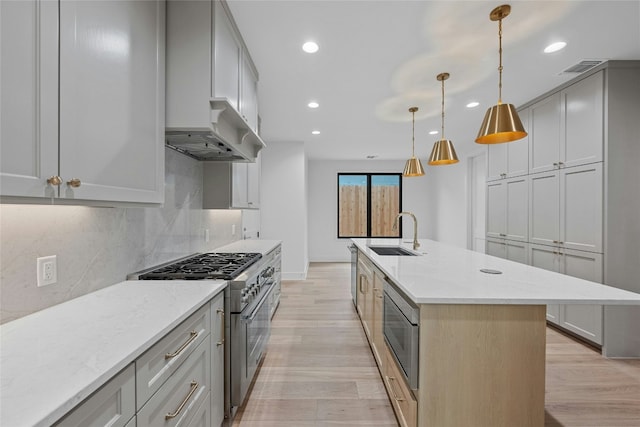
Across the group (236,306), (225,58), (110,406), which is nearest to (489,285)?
(236,306)

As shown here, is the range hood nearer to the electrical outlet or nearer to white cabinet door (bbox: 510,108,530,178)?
the electrical outlet

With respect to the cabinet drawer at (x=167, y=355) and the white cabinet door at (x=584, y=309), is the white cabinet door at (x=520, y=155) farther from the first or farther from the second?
the cabinet drawer at (x=167, y=355)

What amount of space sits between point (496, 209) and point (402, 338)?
3.48 m

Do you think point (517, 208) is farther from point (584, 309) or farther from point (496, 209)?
point (584, 309)

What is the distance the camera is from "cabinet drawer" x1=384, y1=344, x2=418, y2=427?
1452mm

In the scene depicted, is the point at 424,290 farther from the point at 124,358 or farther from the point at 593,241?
the point at 593,241

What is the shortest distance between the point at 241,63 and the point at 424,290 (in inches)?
83.5

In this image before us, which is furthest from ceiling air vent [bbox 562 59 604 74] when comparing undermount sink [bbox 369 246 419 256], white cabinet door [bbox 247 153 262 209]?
white cabinet door [bbox 247 153 262 209]

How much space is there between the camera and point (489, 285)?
156cm

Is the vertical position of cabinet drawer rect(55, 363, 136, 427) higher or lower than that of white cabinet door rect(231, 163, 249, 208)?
lower

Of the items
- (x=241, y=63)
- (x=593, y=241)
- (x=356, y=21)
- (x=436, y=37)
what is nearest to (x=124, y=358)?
(x=241, y=63)

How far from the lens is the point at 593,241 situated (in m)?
2.78

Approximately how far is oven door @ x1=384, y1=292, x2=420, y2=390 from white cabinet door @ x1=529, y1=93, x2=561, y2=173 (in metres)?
2.83

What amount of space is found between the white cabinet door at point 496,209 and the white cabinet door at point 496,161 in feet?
0.38
